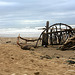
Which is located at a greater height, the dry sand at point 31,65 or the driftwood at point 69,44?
the driftwood at point 69,44

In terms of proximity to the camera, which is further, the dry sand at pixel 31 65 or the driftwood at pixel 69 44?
the driftwood at pixel 69 44

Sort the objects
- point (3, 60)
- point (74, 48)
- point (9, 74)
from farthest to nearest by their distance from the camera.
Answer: point (74, 48)
point (3, 60)
point (9, 74)

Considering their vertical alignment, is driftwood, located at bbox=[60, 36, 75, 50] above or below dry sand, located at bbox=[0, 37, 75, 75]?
above

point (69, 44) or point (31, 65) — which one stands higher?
point (69, 44)

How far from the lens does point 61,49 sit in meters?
13.4

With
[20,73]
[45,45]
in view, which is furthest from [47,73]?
[45,45]

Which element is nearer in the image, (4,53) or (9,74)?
(9,74)

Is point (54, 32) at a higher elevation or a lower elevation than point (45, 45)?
higher

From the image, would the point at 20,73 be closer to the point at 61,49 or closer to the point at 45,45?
the point at 61,49

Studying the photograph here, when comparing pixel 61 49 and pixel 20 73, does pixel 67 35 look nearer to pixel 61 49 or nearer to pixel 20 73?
pixel 61 49

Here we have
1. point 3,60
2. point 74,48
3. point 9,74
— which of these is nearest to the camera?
point 9,74

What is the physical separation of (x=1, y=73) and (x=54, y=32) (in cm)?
1072

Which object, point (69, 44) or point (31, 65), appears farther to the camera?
point (69, 44)

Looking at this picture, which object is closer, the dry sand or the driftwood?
the dry sand
